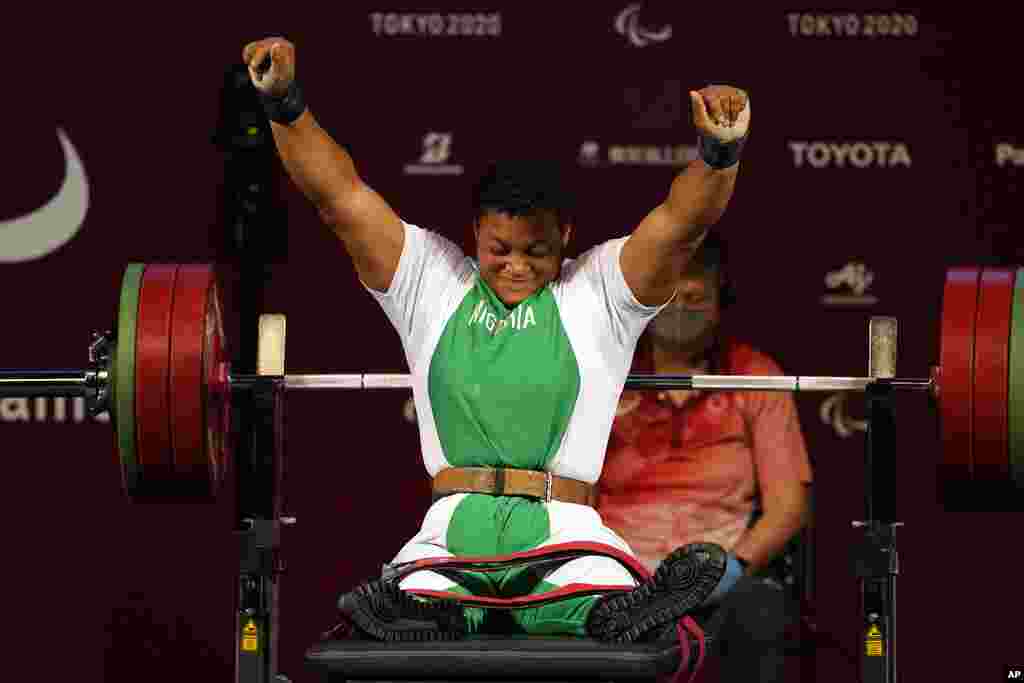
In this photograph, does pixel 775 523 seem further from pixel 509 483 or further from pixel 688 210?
pixel 688 210

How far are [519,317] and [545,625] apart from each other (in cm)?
65

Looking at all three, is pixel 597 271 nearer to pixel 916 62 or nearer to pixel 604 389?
pixel 604 389

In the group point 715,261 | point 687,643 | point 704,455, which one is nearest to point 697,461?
point 704,455

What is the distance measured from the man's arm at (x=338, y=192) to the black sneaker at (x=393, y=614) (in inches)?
28.3

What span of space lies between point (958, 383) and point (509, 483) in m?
0.99

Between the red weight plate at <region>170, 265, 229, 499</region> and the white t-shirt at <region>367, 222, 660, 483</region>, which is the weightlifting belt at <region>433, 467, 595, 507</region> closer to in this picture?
the white t-shirt at <region>367, 222, 660, 483</region>

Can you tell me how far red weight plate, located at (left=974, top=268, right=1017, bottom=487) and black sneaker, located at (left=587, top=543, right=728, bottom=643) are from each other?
0.76 metres

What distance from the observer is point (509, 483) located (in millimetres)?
4250

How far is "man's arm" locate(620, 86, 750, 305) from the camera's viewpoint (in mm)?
4059

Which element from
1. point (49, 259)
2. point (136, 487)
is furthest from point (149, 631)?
point (136, 487)

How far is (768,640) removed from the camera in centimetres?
534

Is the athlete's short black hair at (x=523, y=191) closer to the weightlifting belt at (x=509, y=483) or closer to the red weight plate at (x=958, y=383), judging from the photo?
the weightlifting belt at (x=509, y=483)

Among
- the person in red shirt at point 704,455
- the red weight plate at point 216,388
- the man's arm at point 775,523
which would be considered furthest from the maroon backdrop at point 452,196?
the red weight plate at point 216,388

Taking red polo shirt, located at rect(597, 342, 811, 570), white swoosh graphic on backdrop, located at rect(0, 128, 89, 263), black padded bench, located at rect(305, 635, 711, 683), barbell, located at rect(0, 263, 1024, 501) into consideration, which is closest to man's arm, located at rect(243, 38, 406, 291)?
barbell, located at rect(0, 263, 1024, 501)
